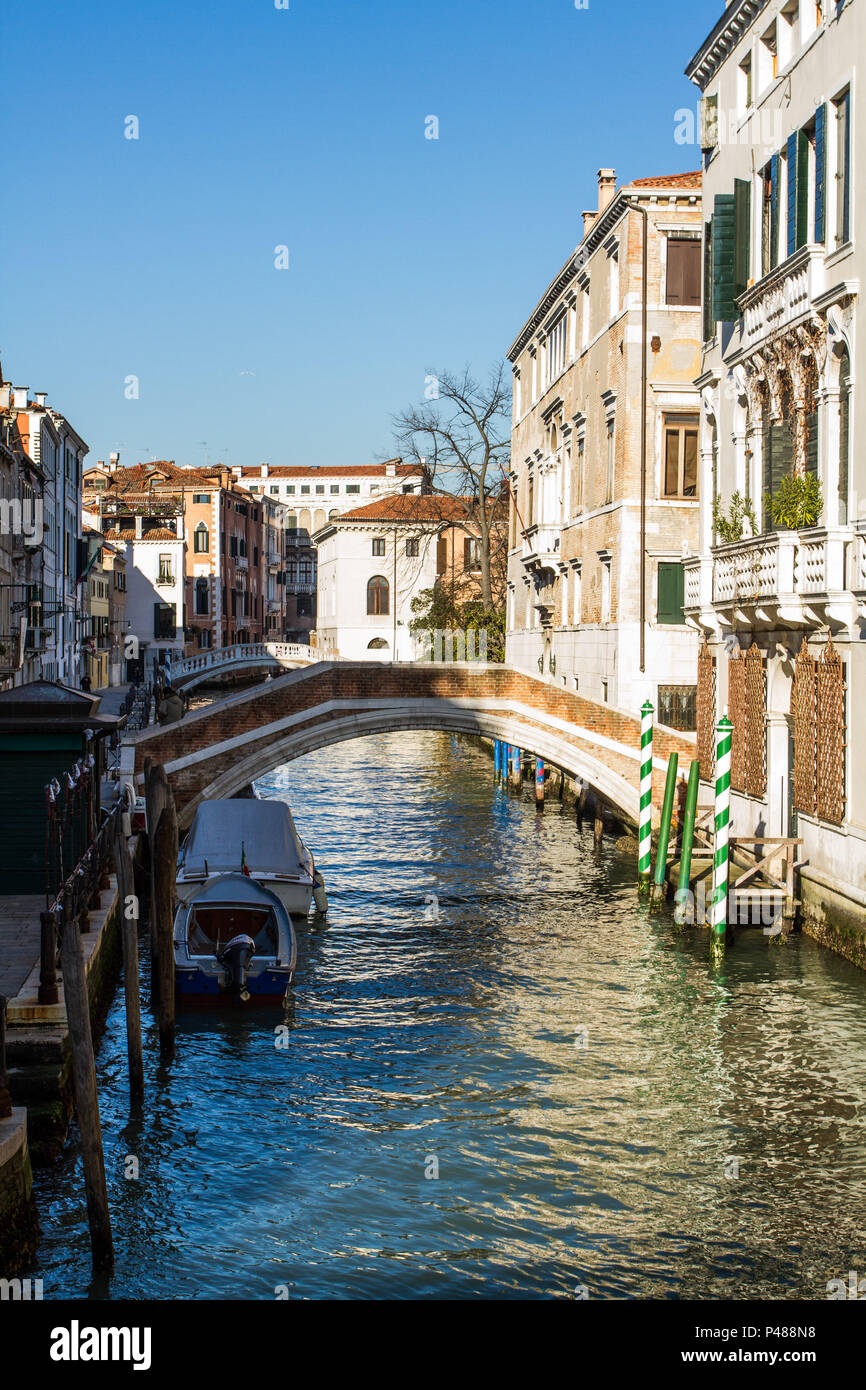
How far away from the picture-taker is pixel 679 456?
22156 millimetres

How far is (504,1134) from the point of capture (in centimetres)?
956

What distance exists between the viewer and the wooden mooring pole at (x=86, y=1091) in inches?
286

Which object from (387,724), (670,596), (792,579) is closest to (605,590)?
(670,596)

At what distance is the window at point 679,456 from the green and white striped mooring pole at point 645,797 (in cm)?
571

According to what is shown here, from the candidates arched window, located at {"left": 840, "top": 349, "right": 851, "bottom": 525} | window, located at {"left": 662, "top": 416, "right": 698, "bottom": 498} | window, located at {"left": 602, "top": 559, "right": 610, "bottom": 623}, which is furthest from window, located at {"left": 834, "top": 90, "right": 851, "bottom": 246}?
window, located at {"left": 602, "top": 559, "right": 610, "bottom": 623}

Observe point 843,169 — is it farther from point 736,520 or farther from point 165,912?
point 165,912

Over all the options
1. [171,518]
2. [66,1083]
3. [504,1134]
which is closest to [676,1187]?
[504,1134]

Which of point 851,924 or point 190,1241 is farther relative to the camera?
point 851,924

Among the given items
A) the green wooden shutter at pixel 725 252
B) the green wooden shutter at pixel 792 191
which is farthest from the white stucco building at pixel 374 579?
the green wooden shutter at pixel 792 191

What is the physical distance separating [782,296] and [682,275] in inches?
304

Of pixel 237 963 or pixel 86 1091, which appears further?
pixel 237 963

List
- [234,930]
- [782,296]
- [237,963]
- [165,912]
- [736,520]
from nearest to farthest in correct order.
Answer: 1. [165,912]
2. [237,963]
3. [234,930]
4. [782,296]
5. [736,520]

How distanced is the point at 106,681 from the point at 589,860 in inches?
1271
